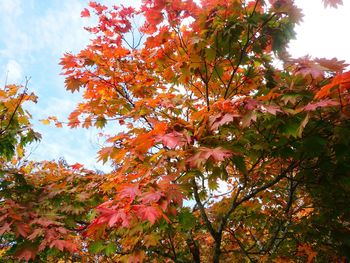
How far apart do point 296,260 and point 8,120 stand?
4952 millimetres

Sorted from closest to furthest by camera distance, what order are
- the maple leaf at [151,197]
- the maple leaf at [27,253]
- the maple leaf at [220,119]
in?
the maple leaf at [151,197]
the maple leaf at [220,119]
the maple leaf at [27,253]

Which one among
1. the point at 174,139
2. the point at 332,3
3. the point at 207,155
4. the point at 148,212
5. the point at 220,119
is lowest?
the point at 148,212

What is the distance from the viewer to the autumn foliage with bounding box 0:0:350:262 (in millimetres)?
2727

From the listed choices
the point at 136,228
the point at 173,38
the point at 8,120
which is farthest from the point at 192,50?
the point at 8,120

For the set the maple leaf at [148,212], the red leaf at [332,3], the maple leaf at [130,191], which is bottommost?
the maple leaf at [148,212]

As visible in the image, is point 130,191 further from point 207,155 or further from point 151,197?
point 207,155

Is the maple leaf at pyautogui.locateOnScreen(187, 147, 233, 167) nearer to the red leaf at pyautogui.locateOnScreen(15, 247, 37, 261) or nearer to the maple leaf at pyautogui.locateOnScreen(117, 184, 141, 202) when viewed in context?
the maple leaf at pyautogui.locateOnScreen(117, 184, 141, 202)

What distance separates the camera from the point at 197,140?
117 inches

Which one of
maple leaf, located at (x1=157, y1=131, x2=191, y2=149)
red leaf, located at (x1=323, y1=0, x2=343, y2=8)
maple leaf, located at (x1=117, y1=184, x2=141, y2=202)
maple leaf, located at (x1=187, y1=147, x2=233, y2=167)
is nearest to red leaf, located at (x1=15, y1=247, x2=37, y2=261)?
maple leaf, located at (x1=117, y1=184, x2=141, y2=202)

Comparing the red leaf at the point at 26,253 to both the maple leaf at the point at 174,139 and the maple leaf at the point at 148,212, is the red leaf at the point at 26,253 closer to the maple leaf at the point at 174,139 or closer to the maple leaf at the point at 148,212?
the maple leaf at the point at 148,212

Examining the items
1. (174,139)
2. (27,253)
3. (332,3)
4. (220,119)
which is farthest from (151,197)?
(332,3)

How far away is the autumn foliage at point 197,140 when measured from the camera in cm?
273

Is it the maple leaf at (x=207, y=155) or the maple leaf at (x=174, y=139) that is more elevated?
the maple leaf at (x=174, y=139)

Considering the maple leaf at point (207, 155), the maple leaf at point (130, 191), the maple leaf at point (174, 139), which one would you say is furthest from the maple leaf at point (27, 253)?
the maple leaf at point (207, 155)
